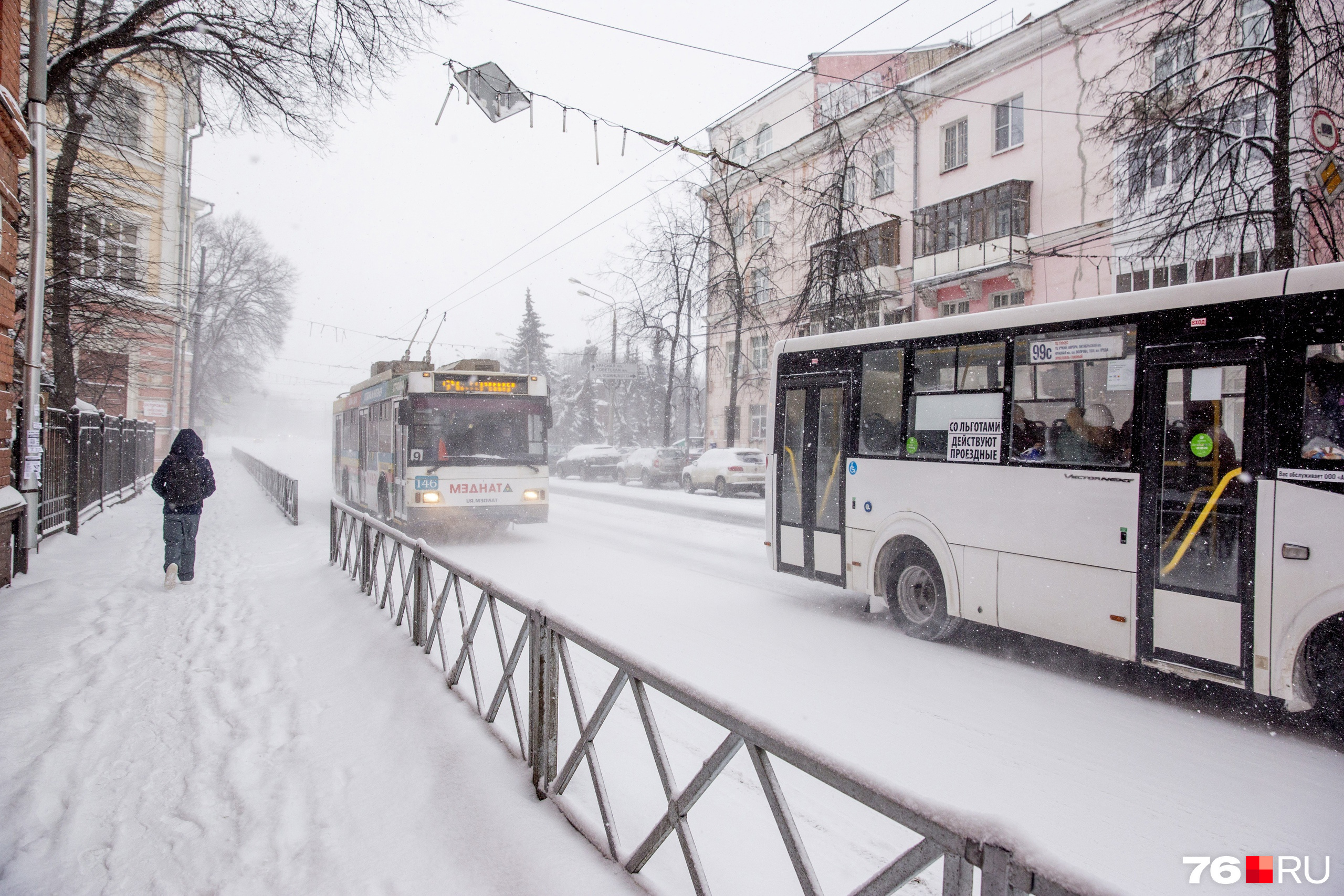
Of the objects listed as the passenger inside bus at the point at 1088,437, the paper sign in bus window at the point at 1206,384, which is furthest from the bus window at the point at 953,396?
the paper sign in bus window at the point at 1206,384

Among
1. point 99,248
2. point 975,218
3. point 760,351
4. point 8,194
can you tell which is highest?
point 975,218

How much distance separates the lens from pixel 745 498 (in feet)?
79.5

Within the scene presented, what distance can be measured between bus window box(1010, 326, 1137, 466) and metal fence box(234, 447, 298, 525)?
14.0 m

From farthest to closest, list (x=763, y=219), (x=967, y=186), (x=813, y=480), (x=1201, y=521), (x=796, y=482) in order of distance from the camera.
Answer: (x=763, y=219) → (x=967, y=186) → (x=796, y=482) → (x=813, y=480) → (x=1201, y=521)

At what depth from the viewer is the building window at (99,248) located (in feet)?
45.3

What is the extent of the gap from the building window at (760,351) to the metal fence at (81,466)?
2587 centimetres

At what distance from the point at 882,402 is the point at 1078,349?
76.8 inches

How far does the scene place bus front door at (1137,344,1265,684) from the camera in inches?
185

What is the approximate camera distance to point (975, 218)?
82.1ft

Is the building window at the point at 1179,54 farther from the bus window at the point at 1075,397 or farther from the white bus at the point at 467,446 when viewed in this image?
the white bus at the point at 467,446

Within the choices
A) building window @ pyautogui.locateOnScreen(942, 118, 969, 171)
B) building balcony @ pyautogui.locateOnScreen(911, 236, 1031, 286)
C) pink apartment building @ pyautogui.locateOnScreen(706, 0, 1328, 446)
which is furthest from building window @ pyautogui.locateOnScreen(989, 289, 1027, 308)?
building window @ pyautogui.locateOnScreen(942, 118, 969, 171)

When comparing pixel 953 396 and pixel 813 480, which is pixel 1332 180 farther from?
pixel 813 480

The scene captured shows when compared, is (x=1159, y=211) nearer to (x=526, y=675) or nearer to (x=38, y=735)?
(x=526, y=675)

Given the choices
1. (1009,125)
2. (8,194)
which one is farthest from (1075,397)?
(1009,125)
